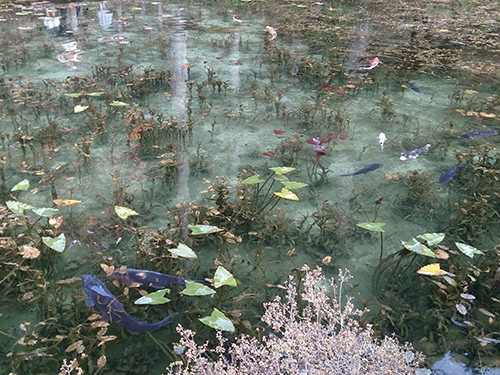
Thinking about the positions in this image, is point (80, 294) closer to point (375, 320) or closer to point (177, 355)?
point (177, 355)

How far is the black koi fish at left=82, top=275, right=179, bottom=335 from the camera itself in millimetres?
2225

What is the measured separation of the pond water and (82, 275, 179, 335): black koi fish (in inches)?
4.7

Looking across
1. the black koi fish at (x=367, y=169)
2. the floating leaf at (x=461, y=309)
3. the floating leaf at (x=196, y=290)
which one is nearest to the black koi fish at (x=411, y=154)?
the black koi fish at (x=367, y=169)

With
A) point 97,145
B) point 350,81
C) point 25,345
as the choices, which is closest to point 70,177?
point 97,145

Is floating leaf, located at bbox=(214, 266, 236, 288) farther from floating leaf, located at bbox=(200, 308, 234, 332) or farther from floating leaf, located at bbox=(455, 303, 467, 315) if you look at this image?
floating leaf, located at bbox=(455, 303, 467, 315)

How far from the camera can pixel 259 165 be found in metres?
3.98

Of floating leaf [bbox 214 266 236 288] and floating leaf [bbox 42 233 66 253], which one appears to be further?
floating leaf [bbox 42 233 66 253]

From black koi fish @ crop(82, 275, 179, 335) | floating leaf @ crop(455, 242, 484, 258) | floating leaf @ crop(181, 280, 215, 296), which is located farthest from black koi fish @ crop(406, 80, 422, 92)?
black koi fish @ crop(82, 275, 179, 335)

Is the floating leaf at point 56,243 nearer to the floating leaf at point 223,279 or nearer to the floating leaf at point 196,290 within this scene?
the floating leaf at point 196,290

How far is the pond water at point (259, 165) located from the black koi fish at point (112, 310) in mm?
119

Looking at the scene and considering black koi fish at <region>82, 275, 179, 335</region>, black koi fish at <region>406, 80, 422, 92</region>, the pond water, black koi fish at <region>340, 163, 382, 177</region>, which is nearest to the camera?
black koi fish at <region>82, 275, 179, 335</region>

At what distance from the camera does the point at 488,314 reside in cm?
228

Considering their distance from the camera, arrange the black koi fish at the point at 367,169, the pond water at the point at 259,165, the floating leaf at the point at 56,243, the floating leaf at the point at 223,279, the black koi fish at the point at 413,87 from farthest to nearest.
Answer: the black koi fish at the point at 413,87 < the black koi fish at the point at 367,169 < the pond water at the point at 259,165 < the floating leaf at the point at 56,243 < the floating leaf at the point at 223,279

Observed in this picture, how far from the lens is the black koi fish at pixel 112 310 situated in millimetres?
2225
